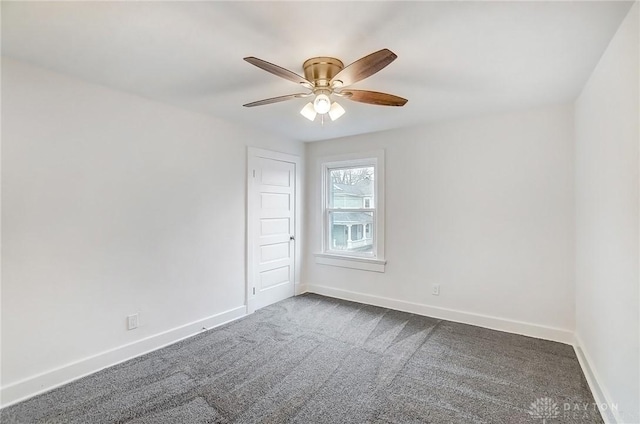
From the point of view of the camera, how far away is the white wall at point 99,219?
2066mm

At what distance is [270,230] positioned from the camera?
13.2 ft

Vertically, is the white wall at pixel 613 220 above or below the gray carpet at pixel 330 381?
above

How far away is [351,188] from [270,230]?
1.26 metres

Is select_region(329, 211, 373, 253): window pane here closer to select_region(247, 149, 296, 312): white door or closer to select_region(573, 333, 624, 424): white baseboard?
select_region(247, 149, 296, 312): white door

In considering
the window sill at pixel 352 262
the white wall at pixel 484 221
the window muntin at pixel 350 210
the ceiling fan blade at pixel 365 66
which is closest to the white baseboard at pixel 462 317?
the white wall at pixel 484 221

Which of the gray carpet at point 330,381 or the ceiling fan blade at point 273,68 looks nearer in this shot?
the ceiling fan blade at point 273,68

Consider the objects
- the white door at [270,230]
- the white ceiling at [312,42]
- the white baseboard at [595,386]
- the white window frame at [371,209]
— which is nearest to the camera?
the white ceiling at [312,42]

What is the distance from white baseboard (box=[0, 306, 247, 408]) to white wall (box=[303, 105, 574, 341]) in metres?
2.06

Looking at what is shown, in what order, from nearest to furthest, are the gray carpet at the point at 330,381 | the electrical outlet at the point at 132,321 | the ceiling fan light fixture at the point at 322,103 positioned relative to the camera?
the gray carpet at the point at 330,381
the ceiling fan light fixture at the point at 322,103
the electrical outlet at the point at 132,321

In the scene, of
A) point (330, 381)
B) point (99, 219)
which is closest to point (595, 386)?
point (330, 381)

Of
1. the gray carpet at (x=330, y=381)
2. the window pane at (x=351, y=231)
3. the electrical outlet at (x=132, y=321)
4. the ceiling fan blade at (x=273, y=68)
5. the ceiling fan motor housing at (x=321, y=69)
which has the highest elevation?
the ceiling fan motor housing at (x=321, y=69)

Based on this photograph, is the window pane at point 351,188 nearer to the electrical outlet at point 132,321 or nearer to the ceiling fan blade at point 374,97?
the ceiling fan blade at point 374,97

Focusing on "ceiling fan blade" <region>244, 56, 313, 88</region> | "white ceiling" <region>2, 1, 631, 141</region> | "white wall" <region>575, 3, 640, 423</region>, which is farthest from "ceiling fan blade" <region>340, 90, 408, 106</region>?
"white wall" <region>575, 3, 640, 423</region>

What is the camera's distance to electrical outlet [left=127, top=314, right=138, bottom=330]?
2.63 m
